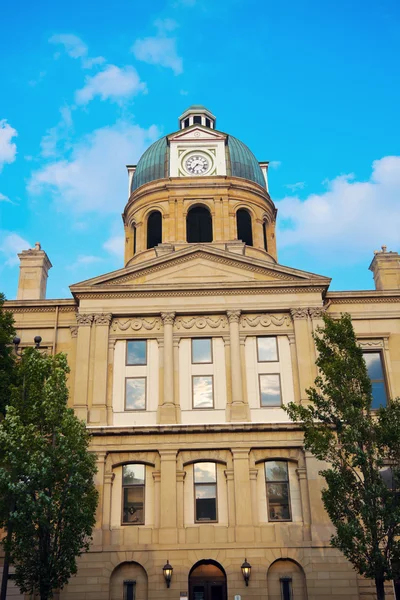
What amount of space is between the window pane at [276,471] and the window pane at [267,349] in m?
4.92

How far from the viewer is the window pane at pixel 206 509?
31391 millimetres

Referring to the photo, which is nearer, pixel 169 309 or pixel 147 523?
pixel 147 523

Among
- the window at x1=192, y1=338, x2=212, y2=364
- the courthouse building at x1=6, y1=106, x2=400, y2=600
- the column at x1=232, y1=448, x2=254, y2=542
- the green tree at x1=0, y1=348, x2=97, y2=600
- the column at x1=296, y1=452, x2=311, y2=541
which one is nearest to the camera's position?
the green tree at x1=0, y1=348, x2=97, y2=600

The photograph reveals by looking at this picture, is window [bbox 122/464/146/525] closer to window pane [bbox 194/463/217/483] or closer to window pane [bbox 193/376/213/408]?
window pane [bbox 194/463/217/483]

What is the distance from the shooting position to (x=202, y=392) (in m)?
33.6

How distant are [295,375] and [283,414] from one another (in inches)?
79.3

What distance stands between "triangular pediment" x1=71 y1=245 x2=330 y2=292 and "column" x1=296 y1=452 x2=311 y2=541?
8.93m

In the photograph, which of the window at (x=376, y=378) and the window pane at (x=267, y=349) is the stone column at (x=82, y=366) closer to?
the window pane at (x=267, y=349)

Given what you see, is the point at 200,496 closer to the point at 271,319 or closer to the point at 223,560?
the point at 223,560

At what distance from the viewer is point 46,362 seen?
25531 millimetres

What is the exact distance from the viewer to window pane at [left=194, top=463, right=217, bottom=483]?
32.1 m

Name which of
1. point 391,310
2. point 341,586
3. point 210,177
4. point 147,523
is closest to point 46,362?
point 147,523

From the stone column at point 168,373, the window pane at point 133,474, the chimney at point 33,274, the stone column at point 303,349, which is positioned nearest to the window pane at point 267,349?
the stone column at point 303,349

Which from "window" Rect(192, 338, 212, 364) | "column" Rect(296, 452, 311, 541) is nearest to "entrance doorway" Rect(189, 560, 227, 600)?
"column" Rect(296, 452, 311, 541)
